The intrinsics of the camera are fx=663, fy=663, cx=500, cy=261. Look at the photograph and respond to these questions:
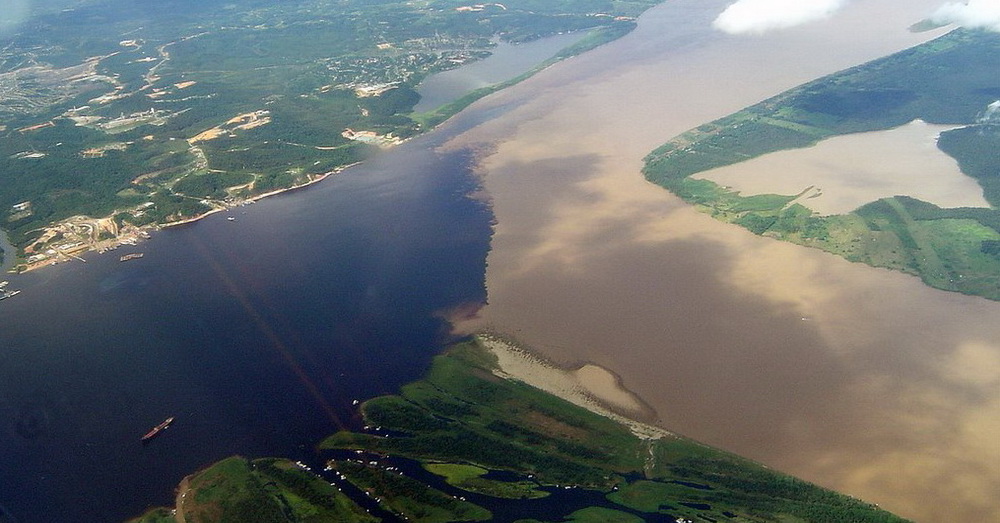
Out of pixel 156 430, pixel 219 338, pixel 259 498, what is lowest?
pixel 259 498

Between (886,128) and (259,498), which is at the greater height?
(886,128)

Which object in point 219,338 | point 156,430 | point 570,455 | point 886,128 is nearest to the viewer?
point 570,455

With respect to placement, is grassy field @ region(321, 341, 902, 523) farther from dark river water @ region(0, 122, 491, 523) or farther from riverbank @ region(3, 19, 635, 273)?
riverbank @ region(3, 19, 635, 273)

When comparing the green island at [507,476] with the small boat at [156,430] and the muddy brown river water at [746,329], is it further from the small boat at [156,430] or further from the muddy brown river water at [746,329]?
the small boat at [156,430]

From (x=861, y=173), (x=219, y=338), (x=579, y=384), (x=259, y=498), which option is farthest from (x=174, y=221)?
(x=861, y=173)

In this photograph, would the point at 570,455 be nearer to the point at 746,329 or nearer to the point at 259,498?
the point at 259,498

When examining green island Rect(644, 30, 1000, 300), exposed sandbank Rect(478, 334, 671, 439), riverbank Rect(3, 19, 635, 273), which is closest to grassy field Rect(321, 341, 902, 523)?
exposed sandbank Rect(478, 334, 671, 439)
